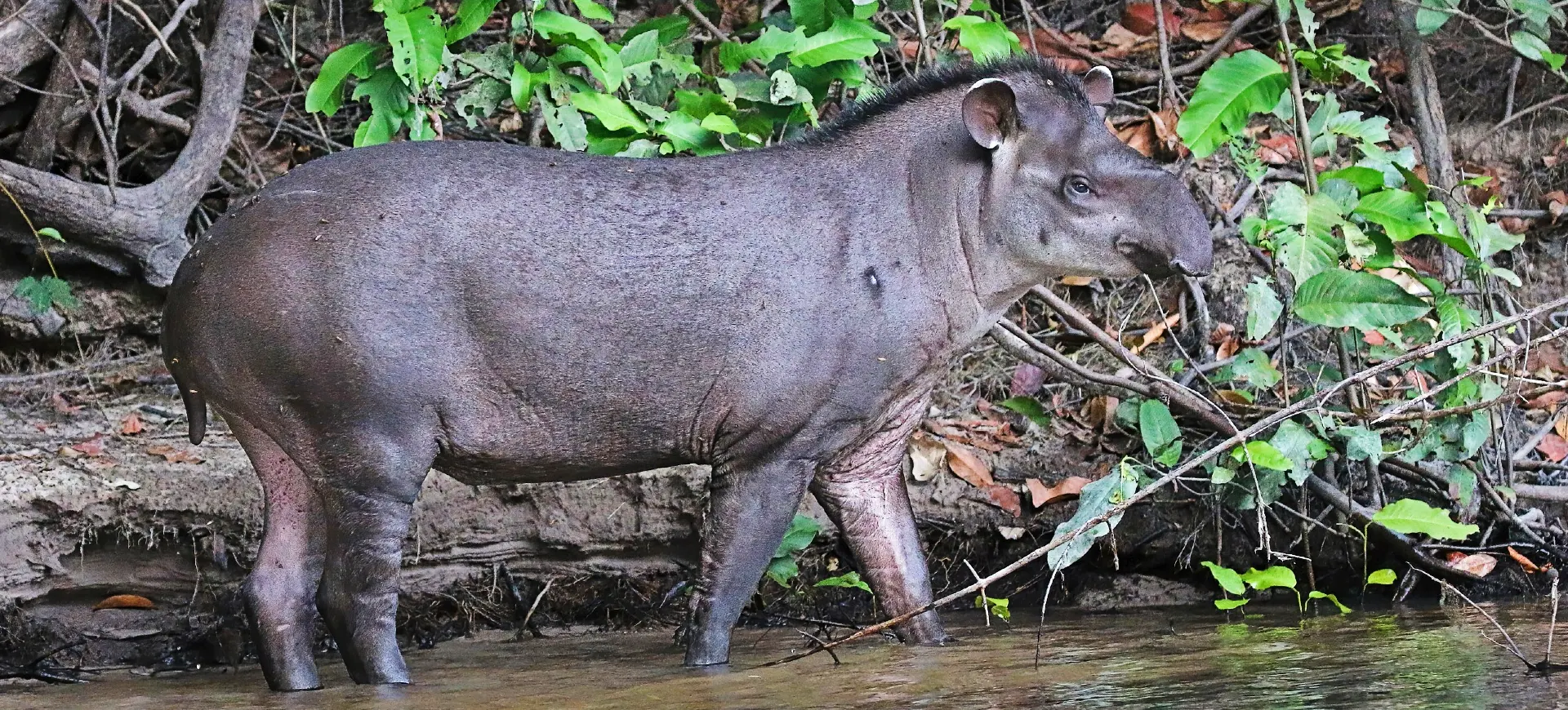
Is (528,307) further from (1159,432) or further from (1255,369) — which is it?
(1255,369)

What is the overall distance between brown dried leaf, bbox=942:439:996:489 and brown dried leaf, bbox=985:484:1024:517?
4cm

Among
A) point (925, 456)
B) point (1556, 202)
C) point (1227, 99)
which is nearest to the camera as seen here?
point (1227, 99)

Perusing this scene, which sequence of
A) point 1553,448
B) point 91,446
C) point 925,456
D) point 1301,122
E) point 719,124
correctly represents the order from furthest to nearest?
point 1553,448, point 925,456, point 91,446, point 1301,122, point 719,124

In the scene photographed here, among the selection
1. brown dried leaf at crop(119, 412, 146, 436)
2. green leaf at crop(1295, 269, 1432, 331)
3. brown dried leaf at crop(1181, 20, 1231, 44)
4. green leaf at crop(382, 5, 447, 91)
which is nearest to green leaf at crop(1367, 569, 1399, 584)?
green leaf at crop(1295, 269, 1432, 331)

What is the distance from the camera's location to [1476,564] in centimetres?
627

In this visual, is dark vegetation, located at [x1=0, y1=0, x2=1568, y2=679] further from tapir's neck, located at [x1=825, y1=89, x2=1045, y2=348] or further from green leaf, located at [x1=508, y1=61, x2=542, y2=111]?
tapir's neck, located at [x1=825, y1=89, x2=1045, y2=348]

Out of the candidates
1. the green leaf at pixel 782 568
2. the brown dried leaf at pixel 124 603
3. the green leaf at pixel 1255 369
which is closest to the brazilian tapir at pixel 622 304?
the green leaf at pixel 782 568

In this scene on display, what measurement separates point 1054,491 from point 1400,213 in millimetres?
1627

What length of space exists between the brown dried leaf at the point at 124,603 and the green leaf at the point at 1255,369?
153 inches

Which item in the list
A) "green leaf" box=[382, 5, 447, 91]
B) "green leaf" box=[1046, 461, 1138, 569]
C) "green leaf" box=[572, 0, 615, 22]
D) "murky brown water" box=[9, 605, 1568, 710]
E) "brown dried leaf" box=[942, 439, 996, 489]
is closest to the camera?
"murky brown water" box=[9, 605, 1568, 710]

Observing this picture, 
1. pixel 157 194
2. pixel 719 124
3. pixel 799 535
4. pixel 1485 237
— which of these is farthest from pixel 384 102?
pixel 1485 237

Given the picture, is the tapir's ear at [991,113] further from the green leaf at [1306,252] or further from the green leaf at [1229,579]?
the green leaf at [1229,579]

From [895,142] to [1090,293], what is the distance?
3.09m

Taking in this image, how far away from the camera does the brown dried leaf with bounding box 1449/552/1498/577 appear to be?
20.5 ft
